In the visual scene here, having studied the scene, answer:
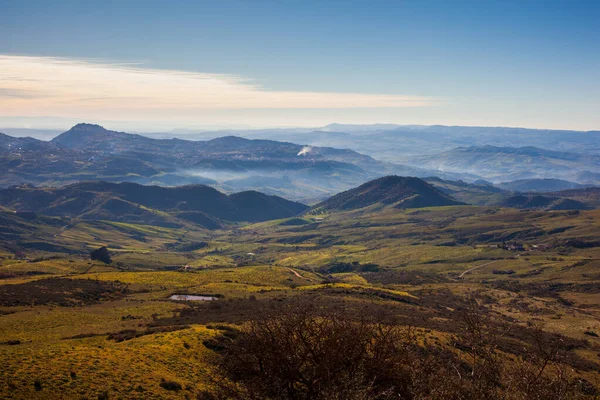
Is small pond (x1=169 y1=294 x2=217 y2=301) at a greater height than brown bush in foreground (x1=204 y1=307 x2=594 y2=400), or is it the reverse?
brown bush in foreground (x1=204 y1=307 x2=594 y2=400)

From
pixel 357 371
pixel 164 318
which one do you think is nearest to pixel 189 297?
pixel 164 318

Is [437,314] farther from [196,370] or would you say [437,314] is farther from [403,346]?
[403,346]

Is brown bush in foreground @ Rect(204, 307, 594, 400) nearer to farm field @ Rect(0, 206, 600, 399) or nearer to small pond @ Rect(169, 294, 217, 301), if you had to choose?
farm field @ Rect(0, 206, 600, 399)

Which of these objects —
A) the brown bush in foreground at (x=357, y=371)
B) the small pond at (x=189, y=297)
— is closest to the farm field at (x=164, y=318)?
the small pond at (x=189, y=297)

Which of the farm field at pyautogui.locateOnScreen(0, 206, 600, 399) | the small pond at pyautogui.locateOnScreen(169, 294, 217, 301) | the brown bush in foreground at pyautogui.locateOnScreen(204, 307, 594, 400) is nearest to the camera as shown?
the brown bush in foreground at pyautogui.locateOnScreen(204, 307, 594, 400)

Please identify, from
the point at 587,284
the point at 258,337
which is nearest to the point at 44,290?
the point at 258,337

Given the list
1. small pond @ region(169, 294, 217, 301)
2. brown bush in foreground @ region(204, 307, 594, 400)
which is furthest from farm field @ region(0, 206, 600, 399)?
brown bush in foreground @ region(204, 307, 594, 400)

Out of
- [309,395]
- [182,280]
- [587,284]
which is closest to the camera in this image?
[309,395]

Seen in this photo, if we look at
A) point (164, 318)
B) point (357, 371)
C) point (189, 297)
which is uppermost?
point (357, 371)

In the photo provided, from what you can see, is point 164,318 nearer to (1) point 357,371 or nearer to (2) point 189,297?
(2) point 189,297

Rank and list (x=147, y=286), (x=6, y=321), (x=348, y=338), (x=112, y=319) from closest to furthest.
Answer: (x=348, y=338) < (x=6, y=321) < (x=112, y=319) < (x=147, y=286)

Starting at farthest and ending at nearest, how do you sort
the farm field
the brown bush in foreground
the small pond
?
the small pond < the farm field < the brown bush in foreground
